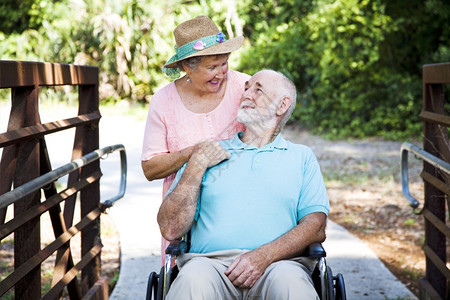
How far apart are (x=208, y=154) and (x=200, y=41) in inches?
19.7

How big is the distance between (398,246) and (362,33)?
5.70 m

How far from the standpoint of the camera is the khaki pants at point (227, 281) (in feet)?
7.58

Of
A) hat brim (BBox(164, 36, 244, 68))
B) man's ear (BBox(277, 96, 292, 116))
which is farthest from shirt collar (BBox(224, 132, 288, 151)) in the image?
hat brim (BBox(164, 36, 244, 68))

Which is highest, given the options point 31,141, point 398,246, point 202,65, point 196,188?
point 202,65

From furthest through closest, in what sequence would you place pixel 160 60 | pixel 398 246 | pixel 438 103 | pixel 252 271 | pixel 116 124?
pixel 160 60, pixel 116 124, pixel 398 246, pixel 438 103, pixel 252 271

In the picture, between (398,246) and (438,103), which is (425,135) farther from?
(398,246)

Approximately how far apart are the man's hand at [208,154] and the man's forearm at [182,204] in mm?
26

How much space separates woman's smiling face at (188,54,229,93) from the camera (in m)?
2.80

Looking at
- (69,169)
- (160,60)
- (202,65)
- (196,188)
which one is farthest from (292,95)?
(160,60)

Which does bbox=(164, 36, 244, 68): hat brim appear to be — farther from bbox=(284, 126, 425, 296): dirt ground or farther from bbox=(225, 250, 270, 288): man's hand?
bbox=(284, 126, 425, 296): dirt ground

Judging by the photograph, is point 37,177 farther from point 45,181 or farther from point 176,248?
point 176,248

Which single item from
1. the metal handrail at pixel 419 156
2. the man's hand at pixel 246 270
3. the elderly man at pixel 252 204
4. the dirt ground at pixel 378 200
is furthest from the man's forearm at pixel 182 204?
the dirt ground at pixel 378 200

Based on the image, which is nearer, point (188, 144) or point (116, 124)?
point (188, 144)

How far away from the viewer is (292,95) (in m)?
2.80
